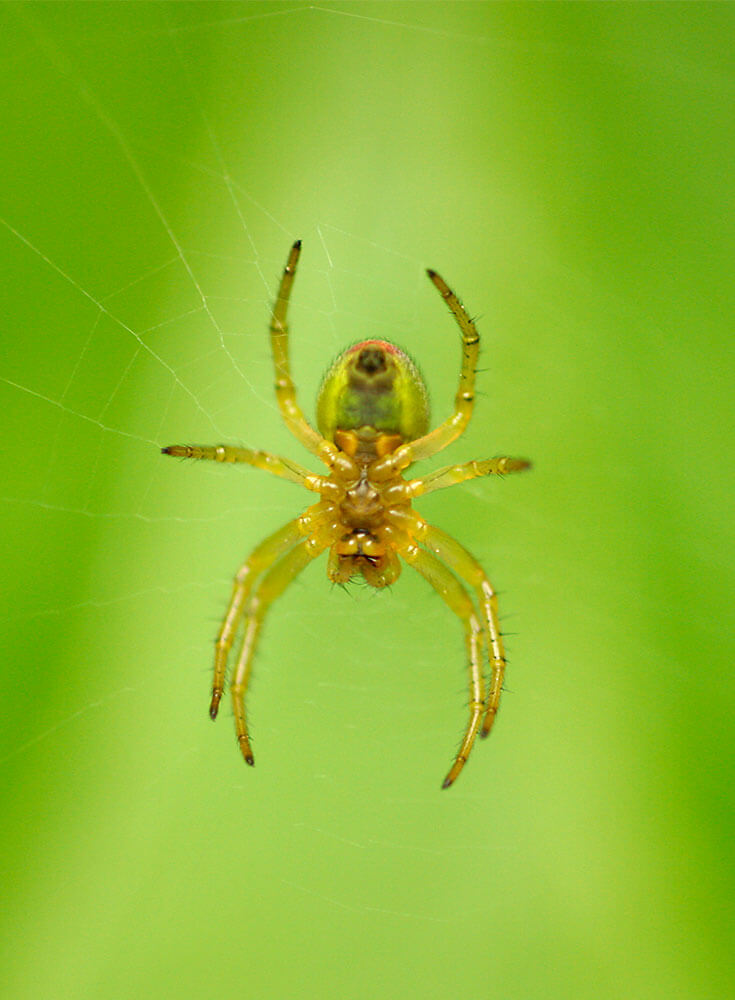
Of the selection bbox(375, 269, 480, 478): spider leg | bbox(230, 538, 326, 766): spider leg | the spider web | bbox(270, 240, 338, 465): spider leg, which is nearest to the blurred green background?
the spider web

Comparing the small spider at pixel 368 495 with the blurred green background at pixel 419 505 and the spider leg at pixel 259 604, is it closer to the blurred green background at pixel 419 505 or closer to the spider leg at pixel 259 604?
the spider leg at pixel 259 604

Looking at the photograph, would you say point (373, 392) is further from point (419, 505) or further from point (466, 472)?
point (419, 505)

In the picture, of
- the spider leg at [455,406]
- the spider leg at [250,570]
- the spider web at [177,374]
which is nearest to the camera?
the spider leg at [455,406]

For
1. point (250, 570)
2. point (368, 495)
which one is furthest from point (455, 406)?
point (250, 570)

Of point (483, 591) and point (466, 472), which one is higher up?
point (466, 472)

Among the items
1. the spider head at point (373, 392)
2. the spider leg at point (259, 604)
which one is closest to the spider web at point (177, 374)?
the spider leg at point (259, 604)

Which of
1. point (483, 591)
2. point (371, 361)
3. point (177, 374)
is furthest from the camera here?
point (177, 374)
